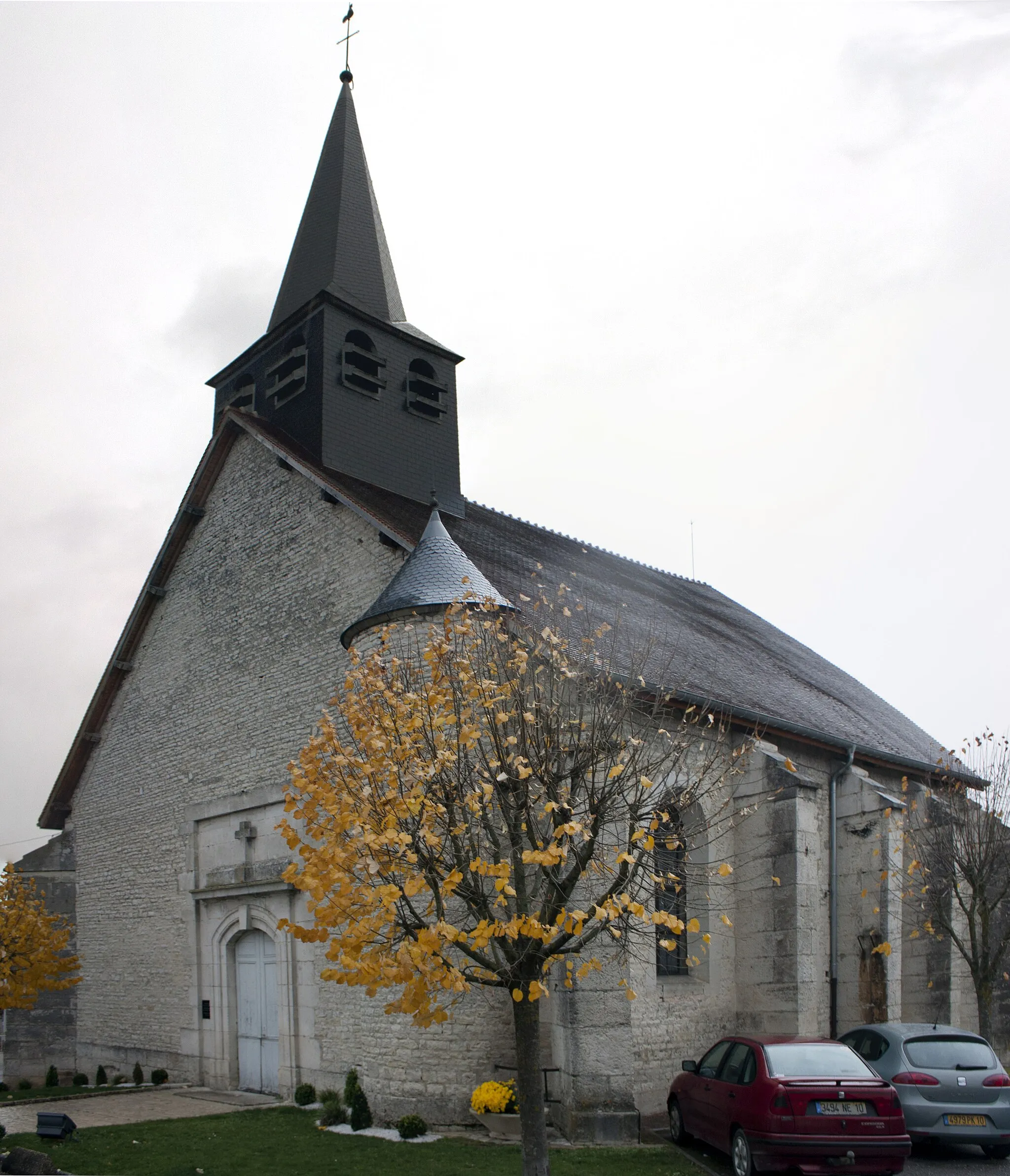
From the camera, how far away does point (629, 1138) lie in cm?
1048

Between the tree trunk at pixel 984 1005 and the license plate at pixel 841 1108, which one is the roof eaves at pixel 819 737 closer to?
the tree trunk at pixel 984 1005

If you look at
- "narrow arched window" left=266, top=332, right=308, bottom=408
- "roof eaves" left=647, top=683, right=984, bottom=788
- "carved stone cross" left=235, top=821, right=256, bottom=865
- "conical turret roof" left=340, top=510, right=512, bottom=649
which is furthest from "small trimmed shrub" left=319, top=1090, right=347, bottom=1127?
"narrow arched window" left=266, top=332, right=308, bottom=408

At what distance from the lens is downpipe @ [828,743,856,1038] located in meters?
14.2

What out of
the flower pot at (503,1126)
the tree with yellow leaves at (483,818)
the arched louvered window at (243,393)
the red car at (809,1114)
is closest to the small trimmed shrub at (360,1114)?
the flower pot at (503,1126)

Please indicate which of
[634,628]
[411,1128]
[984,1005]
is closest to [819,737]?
[634,628]

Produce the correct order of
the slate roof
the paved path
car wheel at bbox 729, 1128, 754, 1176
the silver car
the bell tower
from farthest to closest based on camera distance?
the bell tower
the slate roof
the paved path
the silver car
car wheel at bbox 729, 1128, 754, 1176

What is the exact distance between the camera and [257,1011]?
15391 millimetres

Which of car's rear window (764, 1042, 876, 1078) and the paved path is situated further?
the paved path

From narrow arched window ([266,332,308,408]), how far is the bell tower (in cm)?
2

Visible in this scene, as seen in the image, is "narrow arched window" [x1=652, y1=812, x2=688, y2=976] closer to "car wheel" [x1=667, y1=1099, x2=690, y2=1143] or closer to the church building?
the church building

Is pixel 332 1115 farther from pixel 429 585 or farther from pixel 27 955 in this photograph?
pixel 27 955

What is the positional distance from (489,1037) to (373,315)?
12.5 metres

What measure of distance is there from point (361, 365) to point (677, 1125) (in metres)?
13.0

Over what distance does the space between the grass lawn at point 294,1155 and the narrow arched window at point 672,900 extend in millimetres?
1908
